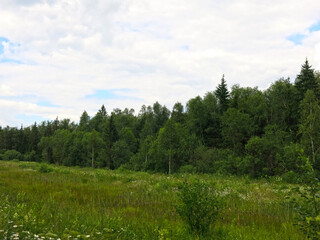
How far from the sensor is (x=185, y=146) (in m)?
50.9

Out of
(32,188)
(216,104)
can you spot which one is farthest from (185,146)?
(32,188)

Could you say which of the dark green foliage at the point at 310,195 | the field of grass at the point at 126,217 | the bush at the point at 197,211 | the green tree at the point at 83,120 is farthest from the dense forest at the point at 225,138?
the dark green foliage at the point at 310,195

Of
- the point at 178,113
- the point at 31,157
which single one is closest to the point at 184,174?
the point at 178,113

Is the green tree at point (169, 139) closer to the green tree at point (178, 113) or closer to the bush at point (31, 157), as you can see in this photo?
the green tree at point (178, 113)

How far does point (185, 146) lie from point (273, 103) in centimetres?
2281

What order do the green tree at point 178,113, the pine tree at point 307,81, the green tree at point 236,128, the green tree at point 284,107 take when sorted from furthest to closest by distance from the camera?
the green tree at point 178,113
the green tree at point 236,128
the green tree at point 284,107
the pine tree at point 307,81

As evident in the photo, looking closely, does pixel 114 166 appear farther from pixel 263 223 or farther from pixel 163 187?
pixel 263 223

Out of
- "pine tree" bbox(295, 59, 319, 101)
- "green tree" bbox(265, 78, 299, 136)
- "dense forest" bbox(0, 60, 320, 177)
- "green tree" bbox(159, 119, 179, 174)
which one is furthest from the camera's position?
"green tree" bbox(265, 78, 299, 136)

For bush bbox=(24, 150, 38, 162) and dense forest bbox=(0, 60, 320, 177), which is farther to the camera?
bush bbox=(24, 150, 38, 162)

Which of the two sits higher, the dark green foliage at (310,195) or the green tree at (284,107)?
the green tree at (284,107)

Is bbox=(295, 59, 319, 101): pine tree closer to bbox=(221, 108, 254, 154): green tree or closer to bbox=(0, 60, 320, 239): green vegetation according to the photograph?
bbox=(0, 60, 320, 239): green vegetation

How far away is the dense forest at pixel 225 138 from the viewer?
3716 centimetres

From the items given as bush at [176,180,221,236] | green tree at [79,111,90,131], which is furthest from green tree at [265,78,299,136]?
green tree at [79,111,90,131]

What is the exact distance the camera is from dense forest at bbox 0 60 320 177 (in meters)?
37.2
